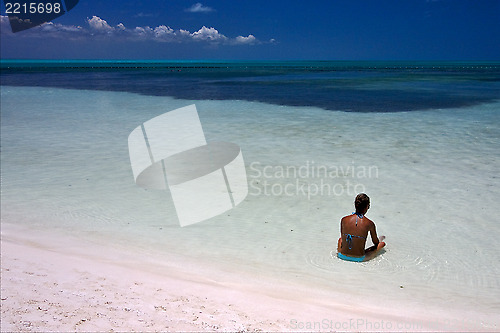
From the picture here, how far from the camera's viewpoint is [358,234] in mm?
4055

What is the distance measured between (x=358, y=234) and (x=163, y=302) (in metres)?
2.00

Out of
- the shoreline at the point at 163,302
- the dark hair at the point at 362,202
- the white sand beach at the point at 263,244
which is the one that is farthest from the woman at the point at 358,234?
the shoreline at the point at 163,302

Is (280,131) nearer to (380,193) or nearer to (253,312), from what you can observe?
(380,193)

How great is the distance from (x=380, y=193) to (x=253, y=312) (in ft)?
12.3

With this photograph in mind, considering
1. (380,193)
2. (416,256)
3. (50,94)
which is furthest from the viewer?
(50,94)

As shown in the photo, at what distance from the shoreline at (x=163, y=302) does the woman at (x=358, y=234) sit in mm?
676

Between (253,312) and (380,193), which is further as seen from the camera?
(380,193)

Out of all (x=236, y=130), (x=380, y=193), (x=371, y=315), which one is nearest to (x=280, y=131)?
(x=236, y=130)

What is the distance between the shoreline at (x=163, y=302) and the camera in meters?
2.88

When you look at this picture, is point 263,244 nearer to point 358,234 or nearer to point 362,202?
point 358,234

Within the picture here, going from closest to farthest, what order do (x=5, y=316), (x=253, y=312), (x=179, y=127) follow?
(x=5, y=316) < (x=253, y=312) < (x=179, y=127)

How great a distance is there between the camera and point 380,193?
243 inches

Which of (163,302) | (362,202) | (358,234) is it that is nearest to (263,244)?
(358,234)

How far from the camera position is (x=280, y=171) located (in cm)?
731
